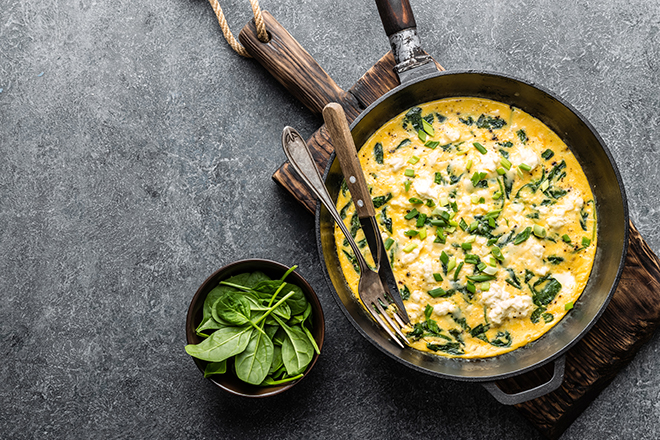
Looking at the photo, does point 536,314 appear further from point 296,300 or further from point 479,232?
point 296,300

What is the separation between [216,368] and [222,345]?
202 millimetres

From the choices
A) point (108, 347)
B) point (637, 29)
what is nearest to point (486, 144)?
point (637, 29)

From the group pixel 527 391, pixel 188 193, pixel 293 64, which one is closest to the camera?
pixel 527 391

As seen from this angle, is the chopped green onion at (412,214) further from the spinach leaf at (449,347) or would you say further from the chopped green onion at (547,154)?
the chopped green onion at (547,154)

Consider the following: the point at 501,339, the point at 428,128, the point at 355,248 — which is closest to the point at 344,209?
the point at 355,248

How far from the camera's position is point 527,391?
2.59m

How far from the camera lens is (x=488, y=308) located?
9.07 feet

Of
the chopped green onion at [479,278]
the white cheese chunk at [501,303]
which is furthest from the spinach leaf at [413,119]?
the white cheese chunk at [501,303]

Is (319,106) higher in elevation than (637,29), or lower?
higher

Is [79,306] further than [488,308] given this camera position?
Yes

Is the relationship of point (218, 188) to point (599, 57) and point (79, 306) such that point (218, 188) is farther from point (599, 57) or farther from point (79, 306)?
point (599, 57)

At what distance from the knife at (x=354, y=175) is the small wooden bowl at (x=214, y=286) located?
539mm

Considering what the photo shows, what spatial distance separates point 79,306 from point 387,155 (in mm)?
2408

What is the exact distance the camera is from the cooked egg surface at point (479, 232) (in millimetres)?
2766
